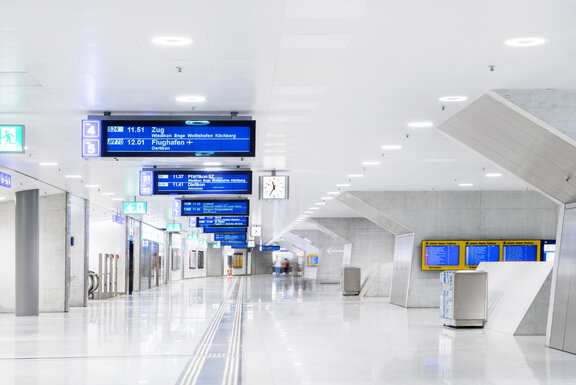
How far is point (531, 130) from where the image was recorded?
1070 cm

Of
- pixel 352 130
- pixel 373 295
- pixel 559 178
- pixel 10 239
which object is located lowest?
pixel 373 295

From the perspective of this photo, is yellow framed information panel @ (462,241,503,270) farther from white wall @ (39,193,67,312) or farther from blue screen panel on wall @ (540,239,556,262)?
white wall @ (39,193,67,312)

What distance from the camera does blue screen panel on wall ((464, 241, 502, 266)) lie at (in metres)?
23.5

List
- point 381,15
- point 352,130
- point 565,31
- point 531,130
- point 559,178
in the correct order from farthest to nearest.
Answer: point 352,130 < point 559,178 < point 531,130 < point 565,31 < point 381,15

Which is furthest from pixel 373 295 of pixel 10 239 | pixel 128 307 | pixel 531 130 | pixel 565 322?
pixel 531 130

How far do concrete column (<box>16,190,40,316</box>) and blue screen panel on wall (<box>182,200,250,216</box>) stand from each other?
4.51m

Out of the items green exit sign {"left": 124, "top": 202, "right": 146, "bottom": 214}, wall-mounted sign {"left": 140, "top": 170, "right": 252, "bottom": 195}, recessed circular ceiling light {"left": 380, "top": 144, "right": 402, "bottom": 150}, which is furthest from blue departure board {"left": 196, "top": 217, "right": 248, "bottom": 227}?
recessed circular ceiling light {"left": 380, "top": 144, "right": 402, "bottom": 150}

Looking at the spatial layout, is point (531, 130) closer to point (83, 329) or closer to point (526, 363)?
point (526, 363)

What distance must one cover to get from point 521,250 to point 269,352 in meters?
13.9

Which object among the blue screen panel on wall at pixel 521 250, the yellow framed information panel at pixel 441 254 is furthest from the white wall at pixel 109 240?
the blue screen panel on wall at pixel 521 250

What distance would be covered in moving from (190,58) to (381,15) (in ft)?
7.94

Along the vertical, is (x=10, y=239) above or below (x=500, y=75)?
below

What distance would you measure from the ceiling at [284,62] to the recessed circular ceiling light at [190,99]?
13 cm

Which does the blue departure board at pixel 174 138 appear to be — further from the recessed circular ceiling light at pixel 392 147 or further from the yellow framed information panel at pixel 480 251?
the yellow framed information panel at pixel 480 251
